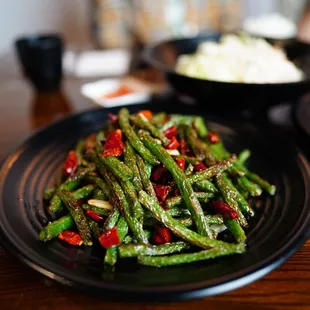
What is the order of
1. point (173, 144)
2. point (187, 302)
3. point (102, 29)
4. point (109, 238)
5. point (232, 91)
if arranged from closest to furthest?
point (187, 302), point (109, 238), point (173, 144), point (232, 91), point (102, 29)

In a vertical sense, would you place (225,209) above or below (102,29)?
above

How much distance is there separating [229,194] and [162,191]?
21cm

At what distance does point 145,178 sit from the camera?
1.26m

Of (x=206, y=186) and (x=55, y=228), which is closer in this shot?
(x=55, y=228)

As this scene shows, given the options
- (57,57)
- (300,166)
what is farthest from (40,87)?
(300,166)

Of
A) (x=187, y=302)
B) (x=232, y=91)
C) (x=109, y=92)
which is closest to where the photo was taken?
(x=187, y=302)

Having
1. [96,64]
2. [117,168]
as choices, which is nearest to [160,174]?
[117,168]

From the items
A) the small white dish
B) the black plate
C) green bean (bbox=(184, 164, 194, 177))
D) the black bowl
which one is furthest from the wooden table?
the small white dish

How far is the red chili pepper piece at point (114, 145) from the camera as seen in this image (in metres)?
1.33

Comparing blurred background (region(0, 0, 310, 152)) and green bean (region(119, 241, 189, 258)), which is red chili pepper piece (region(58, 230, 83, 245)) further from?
blurred background (region(0, 0, 310, 152))

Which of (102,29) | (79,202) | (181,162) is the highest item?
(181,162)

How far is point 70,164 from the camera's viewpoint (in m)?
1.45

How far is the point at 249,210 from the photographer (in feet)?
4.08

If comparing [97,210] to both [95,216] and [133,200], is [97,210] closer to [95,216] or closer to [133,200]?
[95,216]
